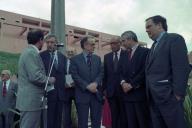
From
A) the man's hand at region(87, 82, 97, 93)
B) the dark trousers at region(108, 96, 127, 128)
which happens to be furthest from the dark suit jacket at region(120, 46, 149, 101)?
the man's hand at region(87, 82, 97, 93)

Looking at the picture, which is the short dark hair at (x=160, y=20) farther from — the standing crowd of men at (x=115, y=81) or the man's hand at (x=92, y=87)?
the man's hand at (x=92, y=87)

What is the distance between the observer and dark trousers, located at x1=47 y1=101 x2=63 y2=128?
6.18 metres

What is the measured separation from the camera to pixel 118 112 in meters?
6.00

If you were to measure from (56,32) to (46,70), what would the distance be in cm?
97

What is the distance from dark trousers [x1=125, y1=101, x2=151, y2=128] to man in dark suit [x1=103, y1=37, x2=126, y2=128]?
21 cm

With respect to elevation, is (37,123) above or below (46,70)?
below

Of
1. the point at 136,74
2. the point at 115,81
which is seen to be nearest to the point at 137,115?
the point at 136,74

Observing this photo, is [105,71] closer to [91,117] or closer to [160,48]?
[91,117]

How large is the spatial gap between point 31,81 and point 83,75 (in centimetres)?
105

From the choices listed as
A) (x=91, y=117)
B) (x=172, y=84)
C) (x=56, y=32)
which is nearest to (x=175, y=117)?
(x=172, y=84)

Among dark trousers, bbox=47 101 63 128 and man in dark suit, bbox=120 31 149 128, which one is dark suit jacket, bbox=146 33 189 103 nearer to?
man in dark suit, bbox=120 31 149 128

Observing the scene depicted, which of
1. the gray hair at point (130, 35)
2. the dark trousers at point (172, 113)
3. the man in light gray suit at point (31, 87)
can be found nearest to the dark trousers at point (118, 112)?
the gray hair at point (130, 35)

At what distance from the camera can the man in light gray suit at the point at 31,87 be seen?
5.46 meters

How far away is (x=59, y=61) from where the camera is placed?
632 cm
